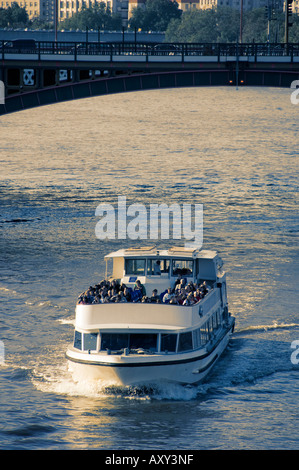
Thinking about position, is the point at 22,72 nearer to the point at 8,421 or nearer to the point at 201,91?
the point at 8,421

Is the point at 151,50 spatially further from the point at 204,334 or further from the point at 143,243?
the point at 204,334

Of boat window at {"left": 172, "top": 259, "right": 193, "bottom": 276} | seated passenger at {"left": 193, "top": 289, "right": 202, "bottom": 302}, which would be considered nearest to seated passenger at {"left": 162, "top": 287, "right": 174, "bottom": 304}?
seated passenger at {"left": 193, "top": 289, "right": 202, "bottom": 302}

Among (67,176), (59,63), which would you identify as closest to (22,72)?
(59,63)

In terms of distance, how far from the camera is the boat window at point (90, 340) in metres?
33.5

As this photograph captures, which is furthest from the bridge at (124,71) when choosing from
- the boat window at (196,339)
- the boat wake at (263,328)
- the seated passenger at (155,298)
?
the boat window at (196,339)

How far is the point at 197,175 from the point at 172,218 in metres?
20.0

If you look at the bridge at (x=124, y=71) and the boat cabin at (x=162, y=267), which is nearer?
the boat cabin at (x=162, y=267)

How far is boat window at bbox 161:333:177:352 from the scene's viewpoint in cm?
3328

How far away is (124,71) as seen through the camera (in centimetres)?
7700

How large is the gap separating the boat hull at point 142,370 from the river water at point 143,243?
0.44 metres

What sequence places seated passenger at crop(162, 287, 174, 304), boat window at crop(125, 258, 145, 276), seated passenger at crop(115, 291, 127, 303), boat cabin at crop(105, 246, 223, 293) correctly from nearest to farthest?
1. seated passenger at crop(115, 291, 127, 303)
2. seated passenger at crop(162, 287, 174, 304)
3. boat cabin at crop(105, 246, 223, 293)
4. boat window at crop(125, 258, 145, 276)

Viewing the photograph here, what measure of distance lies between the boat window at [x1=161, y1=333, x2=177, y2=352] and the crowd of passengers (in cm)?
135

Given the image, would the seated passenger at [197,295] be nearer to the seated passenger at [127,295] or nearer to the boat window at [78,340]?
the seated passenger at [127,295]

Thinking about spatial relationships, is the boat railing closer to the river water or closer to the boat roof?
the river water
